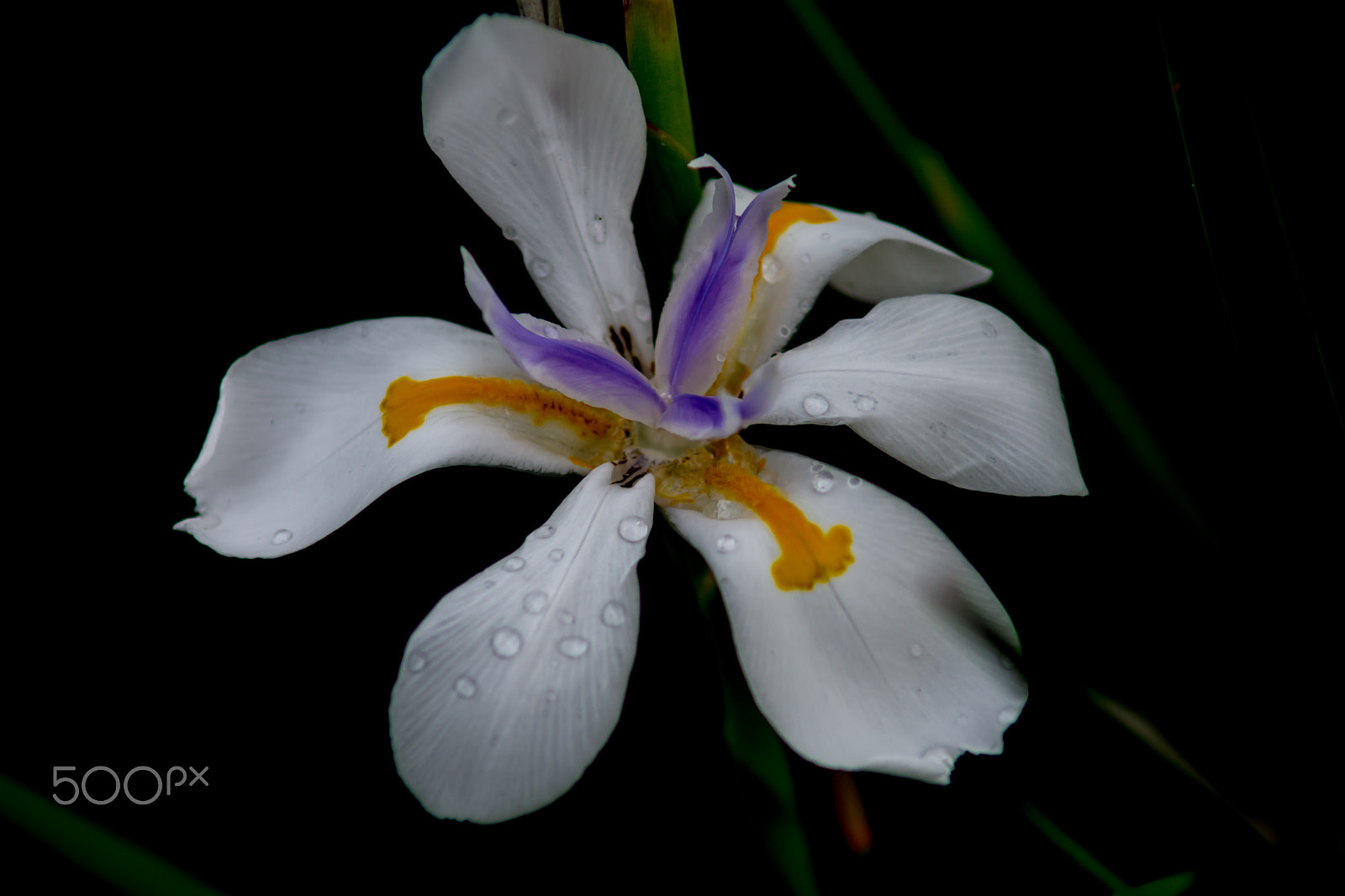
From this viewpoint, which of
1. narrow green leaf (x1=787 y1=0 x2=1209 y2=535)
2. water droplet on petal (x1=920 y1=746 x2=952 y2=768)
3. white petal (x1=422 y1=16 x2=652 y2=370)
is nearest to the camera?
water droplet on petal (x1=920 y1=746 x2=952 y2=768)

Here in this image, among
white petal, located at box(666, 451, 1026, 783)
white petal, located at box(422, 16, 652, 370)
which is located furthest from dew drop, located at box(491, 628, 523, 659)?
white petal, located at box(422, 16, 652, 370)

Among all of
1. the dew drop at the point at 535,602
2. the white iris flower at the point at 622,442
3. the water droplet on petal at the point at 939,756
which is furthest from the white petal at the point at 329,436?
the water droplet on petal at the point at 939,756

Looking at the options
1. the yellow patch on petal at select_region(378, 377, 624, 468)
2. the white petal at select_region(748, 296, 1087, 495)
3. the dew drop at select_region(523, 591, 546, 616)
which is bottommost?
the dew drop at select_region(523, 591, 546, 616)

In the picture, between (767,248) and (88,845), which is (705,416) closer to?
(767,248)

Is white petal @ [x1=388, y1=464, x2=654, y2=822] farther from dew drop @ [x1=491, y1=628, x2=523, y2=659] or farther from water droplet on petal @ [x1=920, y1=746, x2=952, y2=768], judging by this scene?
water droplet on petal @ [x1=920, y1=746, x2=952, y2=768]

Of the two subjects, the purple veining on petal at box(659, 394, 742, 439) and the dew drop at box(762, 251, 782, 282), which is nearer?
Answer: the purple veining on petal at box(659, 394, 742, 439)

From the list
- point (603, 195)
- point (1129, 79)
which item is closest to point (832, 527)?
point (603, 195)

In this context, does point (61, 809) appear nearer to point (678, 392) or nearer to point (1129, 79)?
point (678, 392)
